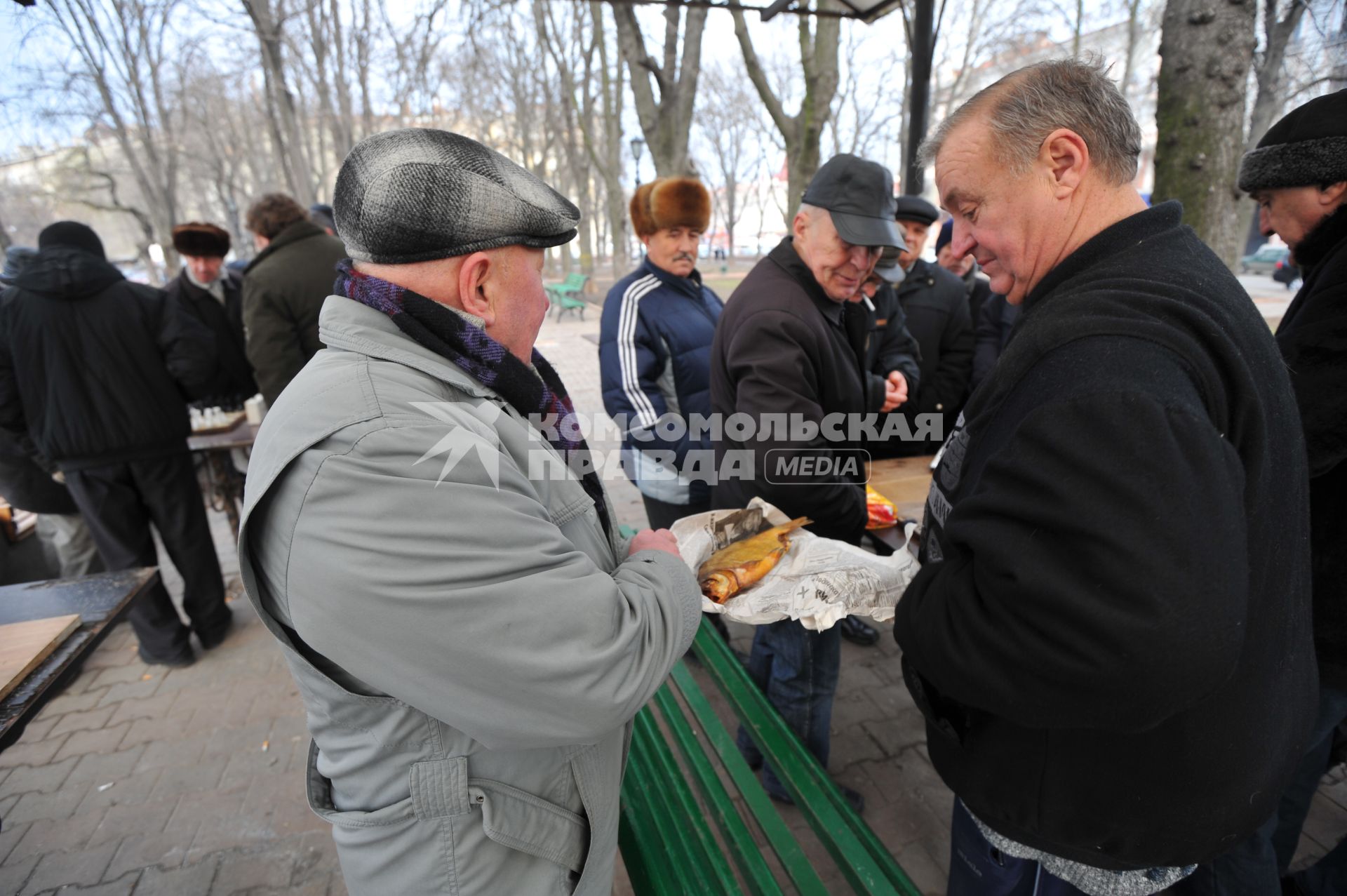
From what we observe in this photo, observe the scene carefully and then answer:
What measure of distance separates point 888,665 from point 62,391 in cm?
431

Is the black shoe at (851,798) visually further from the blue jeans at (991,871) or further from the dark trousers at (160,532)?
the dark trousers at (160,532)

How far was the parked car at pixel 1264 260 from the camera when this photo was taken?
2198 cm

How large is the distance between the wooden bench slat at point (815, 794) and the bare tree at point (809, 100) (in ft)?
16.5

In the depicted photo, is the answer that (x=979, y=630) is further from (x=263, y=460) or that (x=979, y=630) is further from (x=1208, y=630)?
(x=263, y=460)

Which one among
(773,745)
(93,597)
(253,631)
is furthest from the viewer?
(253,631)

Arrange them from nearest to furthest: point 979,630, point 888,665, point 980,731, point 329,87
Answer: point 979,630
point 980,731
point 888,665
point 329,87

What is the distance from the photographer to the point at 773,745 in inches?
71.8

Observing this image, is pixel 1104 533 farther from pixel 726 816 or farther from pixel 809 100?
pixel 809 100

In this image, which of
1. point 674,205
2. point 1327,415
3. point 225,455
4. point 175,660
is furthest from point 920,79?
point 175,660

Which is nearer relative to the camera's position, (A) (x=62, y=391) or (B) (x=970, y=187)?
(B) (x=970, y=187)

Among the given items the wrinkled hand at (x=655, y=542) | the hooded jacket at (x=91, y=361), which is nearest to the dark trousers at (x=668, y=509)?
the wrinkled hand at (x=655, y=542)

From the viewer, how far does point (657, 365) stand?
2971mm

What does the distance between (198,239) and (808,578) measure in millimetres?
4803

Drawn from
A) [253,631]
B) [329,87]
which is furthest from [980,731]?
[329,87]
